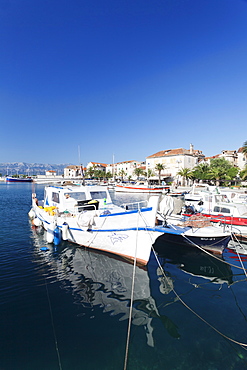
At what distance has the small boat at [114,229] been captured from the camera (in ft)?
30.7

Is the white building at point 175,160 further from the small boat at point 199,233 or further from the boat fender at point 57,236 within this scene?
the boat fender at point 57,236

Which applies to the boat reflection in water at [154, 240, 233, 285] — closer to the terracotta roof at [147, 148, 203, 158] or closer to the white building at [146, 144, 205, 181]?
the white building at [146, 144, 205, 181]

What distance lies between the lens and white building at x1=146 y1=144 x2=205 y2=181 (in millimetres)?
90438

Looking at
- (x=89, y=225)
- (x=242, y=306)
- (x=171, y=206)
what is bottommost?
(x=242, y=306)

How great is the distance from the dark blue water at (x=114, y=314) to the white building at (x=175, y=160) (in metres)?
82.7

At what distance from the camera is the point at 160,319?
20.5 feet

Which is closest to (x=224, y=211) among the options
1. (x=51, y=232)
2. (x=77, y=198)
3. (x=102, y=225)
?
(x=102, y=225)

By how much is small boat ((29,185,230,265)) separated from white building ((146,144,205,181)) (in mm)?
78990

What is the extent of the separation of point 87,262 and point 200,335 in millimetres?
6143

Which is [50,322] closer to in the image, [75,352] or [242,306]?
[75,352]

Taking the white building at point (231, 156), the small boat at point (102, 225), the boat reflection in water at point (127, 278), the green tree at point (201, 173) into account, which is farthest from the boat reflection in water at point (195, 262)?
the white building at point (231, 156)

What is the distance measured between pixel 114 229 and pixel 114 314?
423cm

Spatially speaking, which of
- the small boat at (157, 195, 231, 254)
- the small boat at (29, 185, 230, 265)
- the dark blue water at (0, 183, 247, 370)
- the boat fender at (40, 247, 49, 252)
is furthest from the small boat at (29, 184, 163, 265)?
the small boat at (157, 195, 231, 254)

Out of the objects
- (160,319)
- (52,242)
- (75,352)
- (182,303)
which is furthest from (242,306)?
(52,242)
